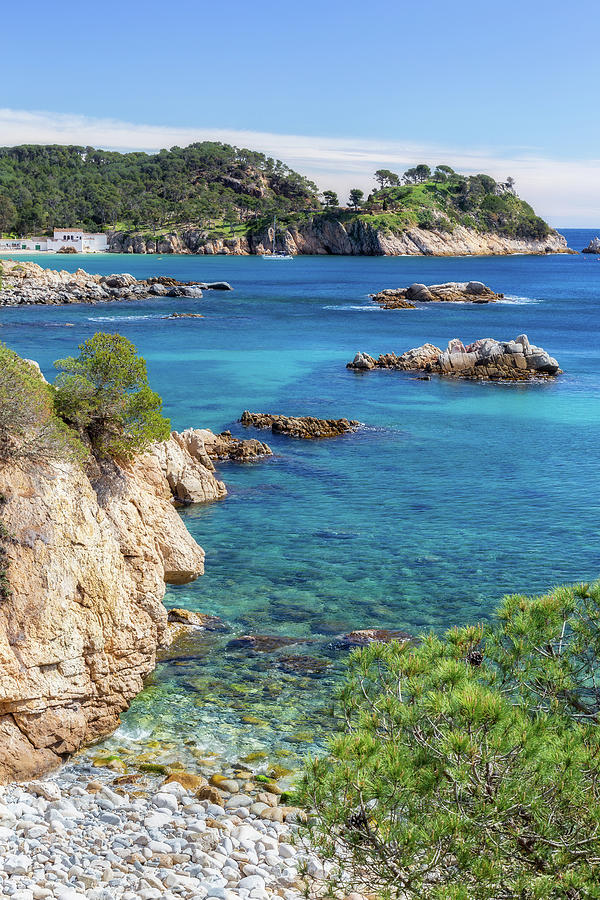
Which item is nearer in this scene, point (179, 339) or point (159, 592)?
point (159, 592)

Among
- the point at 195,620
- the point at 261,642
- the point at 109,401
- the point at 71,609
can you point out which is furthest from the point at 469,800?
the point at 195,620

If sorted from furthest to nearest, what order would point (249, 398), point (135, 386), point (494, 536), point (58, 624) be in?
point (249, 398), point (494, 536), point (135, 386), point (58, 624)

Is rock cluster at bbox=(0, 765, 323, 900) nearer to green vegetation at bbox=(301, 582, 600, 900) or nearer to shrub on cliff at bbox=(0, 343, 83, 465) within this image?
green vegetation at bbox=(301, 582, 600, 900)

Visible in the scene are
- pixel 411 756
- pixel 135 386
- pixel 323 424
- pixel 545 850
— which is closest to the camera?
pixel 545 850

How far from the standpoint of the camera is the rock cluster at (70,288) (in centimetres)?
10281

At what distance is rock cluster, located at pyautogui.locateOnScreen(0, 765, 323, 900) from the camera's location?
33.4 feet

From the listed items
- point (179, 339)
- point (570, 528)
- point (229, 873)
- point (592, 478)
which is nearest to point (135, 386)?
point (229, 873)

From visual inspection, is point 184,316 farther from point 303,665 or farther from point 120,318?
point 303,665

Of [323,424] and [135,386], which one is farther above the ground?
[135,386]

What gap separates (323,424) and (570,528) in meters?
16.5

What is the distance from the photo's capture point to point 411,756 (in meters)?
7.55

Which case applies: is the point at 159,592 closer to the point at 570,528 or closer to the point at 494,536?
the point at 494,536

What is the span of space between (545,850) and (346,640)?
39.1 feet

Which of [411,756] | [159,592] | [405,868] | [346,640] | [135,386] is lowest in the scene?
[346,640]
